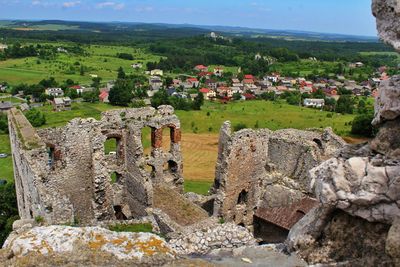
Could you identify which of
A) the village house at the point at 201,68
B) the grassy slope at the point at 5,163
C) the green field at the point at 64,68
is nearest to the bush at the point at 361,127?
the grassy slope at the point at 5,163

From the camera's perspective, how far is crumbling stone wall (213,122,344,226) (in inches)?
824

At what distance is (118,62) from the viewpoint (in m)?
165

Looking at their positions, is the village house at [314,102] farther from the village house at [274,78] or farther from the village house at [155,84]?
the village house at [274,78]

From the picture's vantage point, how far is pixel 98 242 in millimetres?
6430

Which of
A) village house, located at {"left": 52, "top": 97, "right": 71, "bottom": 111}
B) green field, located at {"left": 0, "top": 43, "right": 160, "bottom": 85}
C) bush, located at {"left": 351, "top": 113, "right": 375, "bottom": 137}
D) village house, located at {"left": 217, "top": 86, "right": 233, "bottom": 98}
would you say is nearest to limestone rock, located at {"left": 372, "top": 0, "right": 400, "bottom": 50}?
bush, located at {"left": 351, "top": 113, "right": 375, "bottom": 137}

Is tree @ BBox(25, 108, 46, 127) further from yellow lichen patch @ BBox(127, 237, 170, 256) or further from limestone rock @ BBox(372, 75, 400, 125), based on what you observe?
limestone rock @ BBox(372, 75, 400, 125)

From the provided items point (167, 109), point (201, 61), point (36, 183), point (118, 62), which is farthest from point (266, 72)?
point (36, 183)

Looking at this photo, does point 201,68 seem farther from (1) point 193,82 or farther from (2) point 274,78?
(1) point 193,82

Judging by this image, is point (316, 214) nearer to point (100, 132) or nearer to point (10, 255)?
point (10, 255)

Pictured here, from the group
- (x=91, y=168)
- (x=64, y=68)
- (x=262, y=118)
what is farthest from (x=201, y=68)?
(x=91, y=168)

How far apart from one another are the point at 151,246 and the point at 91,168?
46.0 feet

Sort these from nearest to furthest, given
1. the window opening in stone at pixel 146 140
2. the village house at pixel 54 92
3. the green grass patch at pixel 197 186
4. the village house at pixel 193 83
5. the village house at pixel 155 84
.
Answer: the green grass patch at pixel 197 186
the window opening in stone at pixel 146 140
the village house at pixel 54 92
the village house at pixel 155 84
the village house at pixel 193 83

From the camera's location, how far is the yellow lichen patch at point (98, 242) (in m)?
6.33

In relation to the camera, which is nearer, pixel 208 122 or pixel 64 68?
pixel 208 122
